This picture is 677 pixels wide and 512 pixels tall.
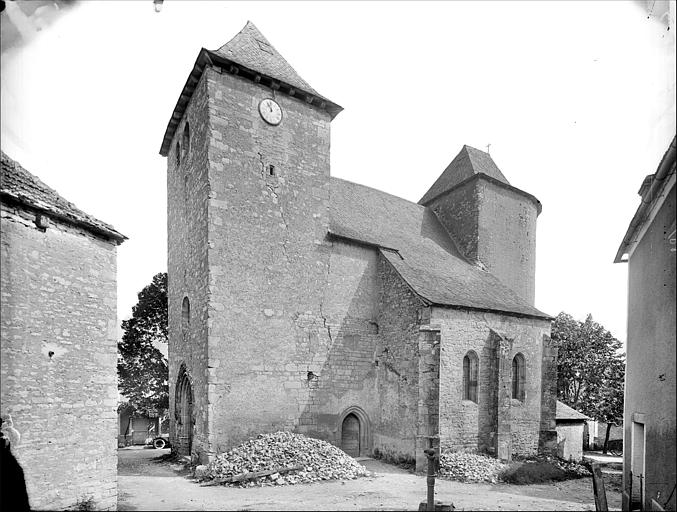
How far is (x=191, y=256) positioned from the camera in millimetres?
12477

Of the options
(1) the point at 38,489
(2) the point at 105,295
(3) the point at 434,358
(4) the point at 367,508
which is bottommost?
(4) the point at 367,508

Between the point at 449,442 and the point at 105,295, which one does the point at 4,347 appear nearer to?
the point at 105,295

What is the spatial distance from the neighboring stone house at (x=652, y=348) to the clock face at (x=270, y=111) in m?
9.13

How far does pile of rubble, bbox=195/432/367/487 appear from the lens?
31.2 feet

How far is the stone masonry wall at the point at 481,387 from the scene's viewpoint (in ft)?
42.8

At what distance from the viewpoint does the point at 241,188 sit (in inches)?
467

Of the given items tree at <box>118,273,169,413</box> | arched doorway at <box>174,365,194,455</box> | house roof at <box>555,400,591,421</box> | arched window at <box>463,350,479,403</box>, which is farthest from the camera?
tree at <box>118,273,169,413</box>

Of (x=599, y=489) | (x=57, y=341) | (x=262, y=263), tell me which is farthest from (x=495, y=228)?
(x=57, y=341)

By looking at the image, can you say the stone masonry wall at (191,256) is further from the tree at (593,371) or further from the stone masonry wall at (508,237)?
the tree at (593,371)

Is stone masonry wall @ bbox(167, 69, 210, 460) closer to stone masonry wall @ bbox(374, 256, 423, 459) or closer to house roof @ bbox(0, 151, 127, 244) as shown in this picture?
house roof @ bbox(0, 151, 127, 244)

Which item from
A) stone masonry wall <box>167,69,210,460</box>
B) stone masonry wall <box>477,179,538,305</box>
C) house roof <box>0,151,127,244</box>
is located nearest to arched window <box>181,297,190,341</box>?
stone masonry wall <box>167,69,210,460</box>

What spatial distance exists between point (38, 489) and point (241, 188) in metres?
7.78

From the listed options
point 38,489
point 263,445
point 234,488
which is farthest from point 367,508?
point 38,489

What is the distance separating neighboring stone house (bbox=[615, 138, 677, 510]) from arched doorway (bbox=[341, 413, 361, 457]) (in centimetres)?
696
